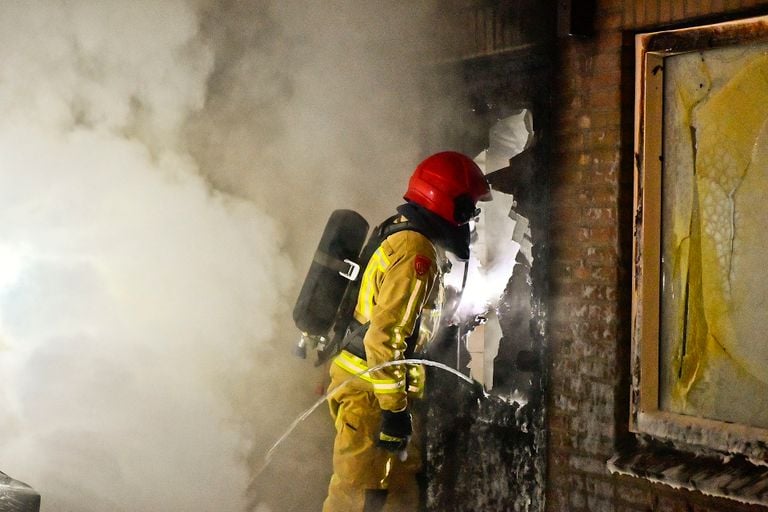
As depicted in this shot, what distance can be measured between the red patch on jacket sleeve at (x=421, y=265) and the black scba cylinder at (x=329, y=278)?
481 mm

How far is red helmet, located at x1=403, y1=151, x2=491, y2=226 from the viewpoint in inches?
167

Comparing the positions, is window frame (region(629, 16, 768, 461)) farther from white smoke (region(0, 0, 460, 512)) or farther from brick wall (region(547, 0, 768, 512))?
white smoke (region(0, 0, 460, 512))

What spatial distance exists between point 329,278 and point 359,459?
1017mm

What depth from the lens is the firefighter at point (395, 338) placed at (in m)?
3.96

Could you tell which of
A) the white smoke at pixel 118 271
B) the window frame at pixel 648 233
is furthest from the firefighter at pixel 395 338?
the white smoke at pixel 118 271

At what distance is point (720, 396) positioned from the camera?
3.73 meters

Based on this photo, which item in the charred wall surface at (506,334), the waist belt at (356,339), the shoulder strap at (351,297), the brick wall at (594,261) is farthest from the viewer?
the charred wall surface at (506,334)

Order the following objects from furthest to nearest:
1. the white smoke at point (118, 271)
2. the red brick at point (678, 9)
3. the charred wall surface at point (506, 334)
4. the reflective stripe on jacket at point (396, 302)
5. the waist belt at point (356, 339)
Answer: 1. the white smoke at point (118, 271)
2. the charred wall surface at point (506, 334)
3. the waist belt at point (356, 339)
4. the reflective stripe on jacket at point (396, 302)
5. the red brick at point (678, 9)

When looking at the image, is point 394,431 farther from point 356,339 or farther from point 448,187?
point 448,187

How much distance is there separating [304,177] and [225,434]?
2.01 meters

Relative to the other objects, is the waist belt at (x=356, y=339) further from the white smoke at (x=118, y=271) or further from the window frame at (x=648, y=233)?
→ the white smoke at (x=118, y=271)

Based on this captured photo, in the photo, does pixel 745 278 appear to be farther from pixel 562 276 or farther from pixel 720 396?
pixel 562 276

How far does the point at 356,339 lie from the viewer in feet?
13.8

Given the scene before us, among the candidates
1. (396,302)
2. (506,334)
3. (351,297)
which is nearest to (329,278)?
(351,297)
